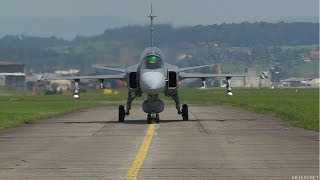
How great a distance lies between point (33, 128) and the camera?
37688mm

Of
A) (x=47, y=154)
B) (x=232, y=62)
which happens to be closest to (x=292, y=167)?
(x=47, y=154)

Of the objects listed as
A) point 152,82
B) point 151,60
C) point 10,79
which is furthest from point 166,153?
point 10,79

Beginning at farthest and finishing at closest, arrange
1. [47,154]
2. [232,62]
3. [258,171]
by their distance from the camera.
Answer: [232,62]
[47,154]
[258,171]

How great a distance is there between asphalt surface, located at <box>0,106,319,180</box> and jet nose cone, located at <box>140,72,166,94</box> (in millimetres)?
2944

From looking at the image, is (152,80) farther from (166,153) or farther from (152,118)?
(166,153)

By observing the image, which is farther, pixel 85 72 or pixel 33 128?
pixel 85 72

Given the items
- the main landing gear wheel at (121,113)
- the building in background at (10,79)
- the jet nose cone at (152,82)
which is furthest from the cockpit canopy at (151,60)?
the building in background at (10,79)

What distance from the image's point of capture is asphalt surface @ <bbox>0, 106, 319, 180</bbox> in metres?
17.9

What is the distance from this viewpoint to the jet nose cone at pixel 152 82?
3834 centimetres

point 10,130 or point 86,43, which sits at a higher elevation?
point 86,43

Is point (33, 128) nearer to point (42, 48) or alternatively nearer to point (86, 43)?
point (86, 43)

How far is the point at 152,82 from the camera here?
38406 mm

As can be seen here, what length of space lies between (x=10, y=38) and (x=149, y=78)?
245 feet

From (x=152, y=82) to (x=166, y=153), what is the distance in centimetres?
1556
